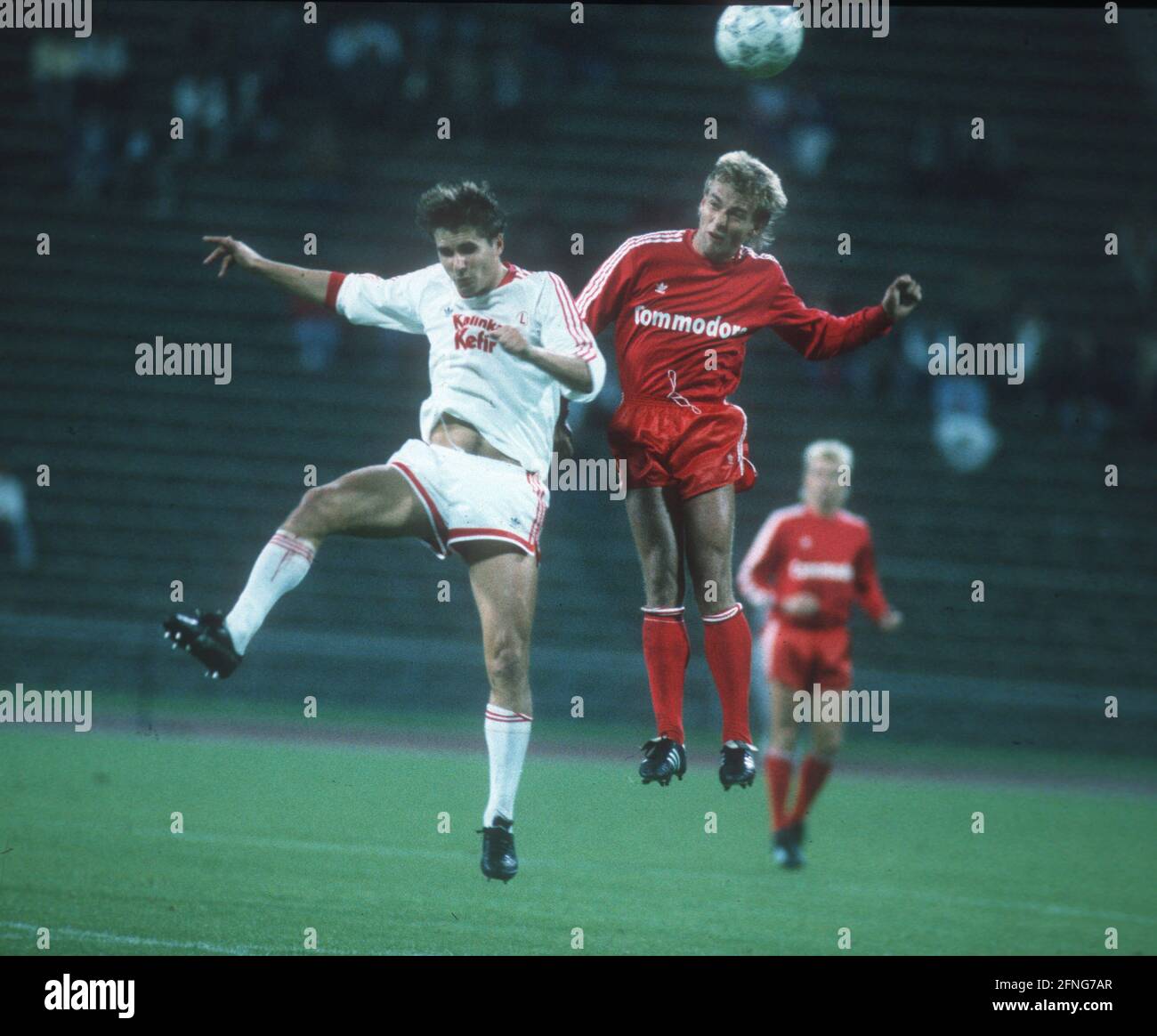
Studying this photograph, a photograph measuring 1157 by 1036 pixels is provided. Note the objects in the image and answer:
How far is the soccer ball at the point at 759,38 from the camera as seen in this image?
6531 millimetres

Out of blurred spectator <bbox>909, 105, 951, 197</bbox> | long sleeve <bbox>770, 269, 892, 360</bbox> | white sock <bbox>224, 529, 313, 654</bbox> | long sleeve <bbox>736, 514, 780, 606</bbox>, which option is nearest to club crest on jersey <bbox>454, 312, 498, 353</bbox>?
white sock <bbox>224, 529, 313, 654</bbox>

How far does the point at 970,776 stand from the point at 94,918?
30.5 feet

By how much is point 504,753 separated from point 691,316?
5.66ft

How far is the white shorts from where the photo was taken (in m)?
6.50

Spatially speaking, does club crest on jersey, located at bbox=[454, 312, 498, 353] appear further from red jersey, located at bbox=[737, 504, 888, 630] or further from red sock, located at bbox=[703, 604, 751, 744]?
red jersey, located at bbox=[737, 504, 888, 630]

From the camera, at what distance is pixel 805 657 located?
477 inches

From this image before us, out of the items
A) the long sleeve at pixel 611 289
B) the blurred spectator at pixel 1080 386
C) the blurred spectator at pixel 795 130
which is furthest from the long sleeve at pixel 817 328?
the blurred spectator at pixel 795 130

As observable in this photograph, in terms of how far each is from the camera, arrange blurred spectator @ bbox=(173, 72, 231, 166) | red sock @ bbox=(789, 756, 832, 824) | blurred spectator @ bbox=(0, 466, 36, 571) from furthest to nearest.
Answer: blurred spectator @ bbox=(173, 72, 231, 166)
blurred spectator @ bbox=(0, 466, 36, 571)
red sock @ bbox=(789, 756, 832, 824)

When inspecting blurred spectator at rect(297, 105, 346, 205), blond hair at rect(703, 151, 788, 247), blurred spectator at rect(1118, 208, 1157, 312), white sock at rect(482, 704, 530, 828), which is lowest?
white sock at rect(482, 704, 530, 828)

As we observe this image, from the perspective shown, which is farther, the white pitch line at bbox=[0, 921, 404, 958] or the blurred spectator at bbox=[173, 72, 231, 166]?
the blurred spectator at bbox=[173, 72, 231, 166]

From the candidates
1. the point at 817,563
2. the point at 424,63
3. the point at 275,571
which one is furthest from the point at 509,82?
the point at 275,571

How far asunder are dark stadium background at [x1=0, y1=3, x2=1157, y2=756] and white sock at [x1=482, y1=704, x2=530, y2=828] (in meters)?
10.1

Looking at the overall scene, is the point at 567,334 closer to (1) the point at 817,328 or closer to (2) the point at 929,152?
(1) the point at 817,328
